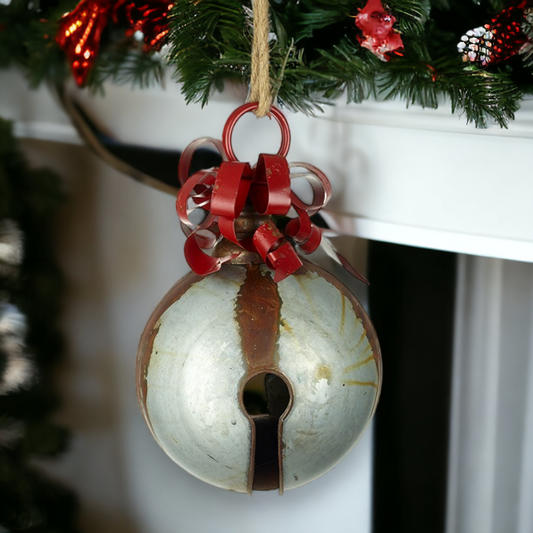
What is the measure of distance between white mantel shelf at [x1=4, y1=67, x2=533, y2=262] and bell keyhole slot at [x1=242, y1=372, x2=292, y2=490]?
0.85 ft

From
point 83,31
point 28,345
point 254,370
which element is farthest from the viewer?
point 28,345

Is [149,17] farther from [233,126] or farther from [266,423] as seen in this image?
[266,423]

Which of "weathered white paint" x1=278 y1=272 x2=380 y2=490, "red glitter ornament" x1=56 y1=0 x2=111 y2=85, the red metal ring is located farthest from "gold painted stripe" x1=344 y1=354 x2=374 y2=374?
"red glitter ornament" x1=56 y1=0 x2=111 y2=85

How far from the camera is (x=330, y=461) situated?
21.4 inches

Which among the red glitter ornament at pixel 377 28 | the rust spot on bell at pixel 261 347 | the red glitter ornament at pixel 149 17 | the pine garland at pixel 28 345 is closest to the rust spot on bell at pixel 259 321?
the rust spot on bell at pixel 261 347

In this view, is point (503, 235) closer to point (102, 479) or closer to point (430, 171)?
point (430, 171)

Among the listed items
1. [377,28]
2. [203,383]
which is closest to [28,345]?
[203,383]

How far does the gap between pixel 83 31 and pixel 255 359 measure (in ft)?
1.77

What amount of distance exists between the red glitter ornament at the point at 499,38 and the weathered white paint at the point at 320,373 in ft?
0.83

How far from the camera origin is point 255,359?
1.59 ft

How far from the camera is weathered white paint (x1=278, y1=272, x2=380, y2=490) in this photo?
49 centimetres

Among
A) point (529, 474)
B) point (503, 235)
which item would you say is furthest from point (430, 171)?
point (529, 474)

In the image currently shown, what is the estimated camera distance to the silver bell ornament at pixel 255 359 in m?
0.49

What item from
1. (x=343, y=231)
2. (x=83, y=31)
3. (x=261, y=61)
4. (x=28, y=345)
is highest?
(x=83, y=31)
